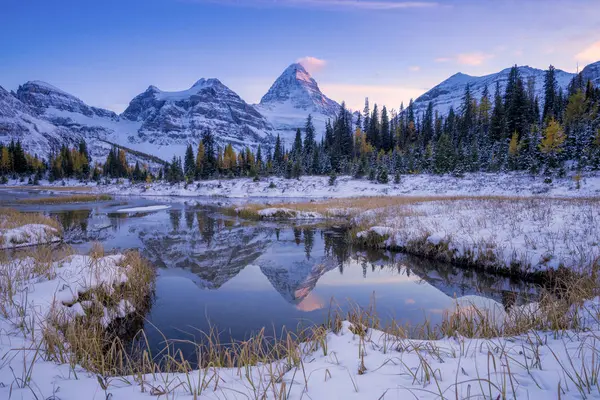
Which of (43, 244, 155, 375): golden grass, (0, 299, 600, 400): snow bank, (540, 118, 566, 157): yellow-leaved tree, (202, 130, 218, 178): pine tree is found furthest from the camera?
(202, 130, 218, 178): pine tree

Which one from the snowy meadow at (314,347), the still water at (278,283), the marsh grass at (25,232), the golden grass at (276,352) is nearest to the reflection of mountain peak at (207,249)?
the still water at (278,283)

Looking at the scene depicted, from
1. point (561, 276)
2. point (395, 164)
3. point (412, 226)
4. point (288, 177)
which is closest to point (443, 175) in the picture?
point (395, 164)

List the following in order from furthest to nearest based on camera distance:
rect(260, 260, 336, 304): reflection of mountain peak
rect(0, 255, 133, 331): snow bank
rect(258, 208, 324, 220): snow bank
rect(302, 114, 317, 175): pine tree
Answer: rect(302, 114, 317, 175): pine tree < rect(258, 208, 324, 220): snow bank < rect(260, 260, 336, 304): reflection of mountain peak < rect(0, 255, 133, 331): snow bank

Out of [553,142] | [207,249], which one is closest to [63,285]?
[207,249]

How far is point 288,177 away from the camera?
63.6 meters

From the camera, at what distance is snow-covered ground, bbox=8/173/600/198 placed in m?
32.6

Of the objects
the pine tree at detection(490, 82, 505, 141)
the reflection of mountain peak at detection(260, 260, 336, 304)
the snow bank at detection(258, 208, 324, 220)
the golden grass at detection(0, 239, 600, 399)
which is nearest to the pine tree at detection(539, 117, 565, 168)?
the pine tree at detection(490, 82, 505, 141)

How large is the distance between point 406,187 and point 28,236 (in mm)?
43375

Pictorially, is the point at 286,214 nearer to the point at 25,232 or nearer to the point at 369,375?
the point at 25,232

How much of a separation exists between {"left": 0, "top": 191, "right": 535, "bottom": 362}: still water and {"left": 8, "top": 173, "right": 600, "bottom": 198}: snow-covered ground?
28361mm

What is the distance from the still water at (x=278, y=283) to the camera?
21.8 feet

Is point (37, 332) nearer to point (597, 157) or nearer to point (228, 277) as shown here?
point (228, 277)

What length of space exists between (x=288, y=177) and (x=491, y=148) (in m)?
39.7

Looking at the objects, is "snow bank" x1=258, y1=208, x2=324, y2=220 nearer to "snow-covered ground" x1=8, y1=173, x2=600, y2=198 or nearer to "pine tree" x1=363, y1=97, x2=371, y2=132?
"snow-covered ground" x1=8, y1=173, x2=600, y2=198
